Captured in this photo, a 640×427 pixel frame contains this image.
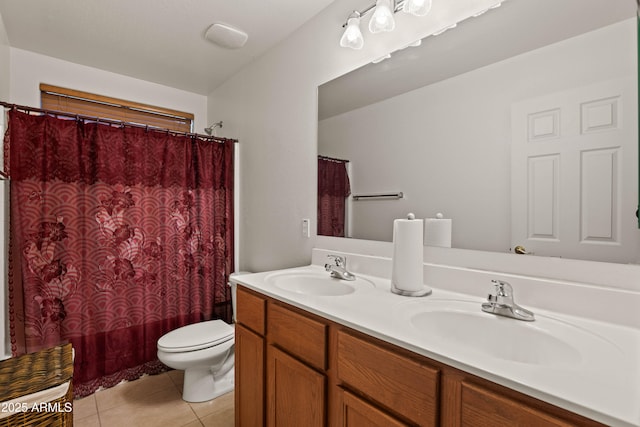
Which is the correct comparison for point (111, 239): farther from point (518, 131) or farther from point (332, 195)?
point (518, 131)

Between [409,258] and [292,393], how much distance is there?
688 millimetres

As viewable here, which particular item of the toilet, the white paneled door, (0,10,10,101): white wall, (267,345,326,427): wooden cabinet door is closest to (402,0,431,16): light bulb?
the white paneled door

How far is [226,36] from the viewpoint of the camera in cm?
204

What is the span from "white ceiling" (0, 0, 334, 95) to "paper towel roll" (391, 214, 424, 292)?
4.66 ft

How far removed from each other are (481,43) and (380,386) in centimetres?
130

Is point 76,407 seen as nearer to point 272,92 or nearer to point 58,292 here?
point 58,292

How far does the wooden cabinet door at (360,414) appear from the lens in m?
0.83

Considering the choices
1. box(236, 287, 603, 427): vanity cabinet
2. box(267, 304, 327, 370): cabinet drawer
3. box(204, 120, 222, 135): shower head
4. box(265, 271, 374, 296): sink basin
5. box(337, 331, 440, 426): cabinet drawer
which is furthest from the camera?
box(204, 120, 222, 135): shower head

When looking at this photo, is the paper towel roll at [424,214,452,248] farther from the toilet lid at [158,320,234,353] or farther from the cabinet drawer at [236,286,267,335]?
the toilet lid at [158,320,234,353]

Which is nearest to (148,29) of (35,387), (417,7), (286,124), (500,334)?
(286,124)

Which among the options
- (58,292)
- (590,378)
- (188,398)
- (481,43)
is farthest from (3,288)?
(481,43)

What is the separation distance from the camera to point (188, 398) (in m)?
1.91

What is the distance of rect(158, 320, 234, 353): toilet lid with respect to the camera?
1801mm

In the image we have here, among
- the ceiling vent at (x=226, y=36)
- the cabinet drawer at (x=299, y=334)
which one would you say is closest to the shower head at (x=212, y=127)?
the ceiling vent at (x=226, y=36)
